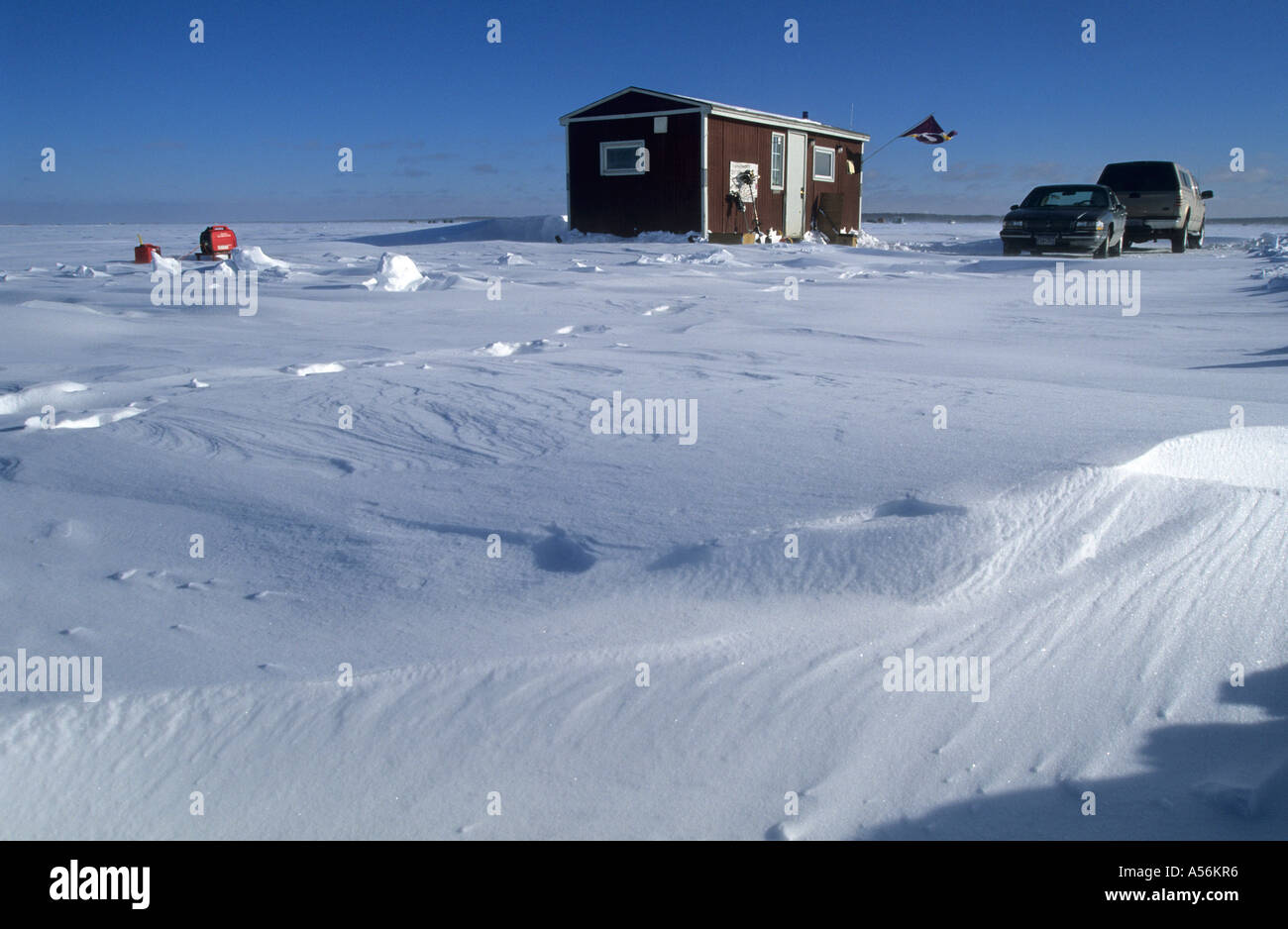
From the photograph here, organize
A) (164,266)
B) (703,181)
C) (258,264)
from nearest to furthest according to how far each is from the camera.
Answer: (164,266) → (258,264) → (703,181)

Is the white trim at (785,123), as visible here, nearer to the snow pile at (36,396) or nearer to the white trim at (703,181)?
the white trim at (703,181)

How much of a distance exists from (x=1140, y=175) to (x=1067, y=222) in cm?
422

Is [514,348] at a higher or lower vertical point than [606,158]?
lower

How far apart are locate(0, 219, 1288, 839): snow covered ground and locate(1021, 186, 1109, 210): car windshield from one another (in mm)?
12653

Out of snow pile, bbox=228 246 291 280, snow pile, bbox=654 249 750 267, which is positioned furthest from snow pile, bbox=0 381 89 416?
snow pile, bbox=654 249 750 267

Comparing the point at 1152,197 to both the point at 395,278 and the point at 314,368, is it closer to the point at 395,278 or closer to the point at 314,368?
the point at 395,278

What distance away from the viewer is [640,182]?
19.5m

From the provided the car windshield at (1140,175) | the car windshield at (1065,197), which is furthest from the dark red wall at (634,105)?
the car windshield at (1140,175)

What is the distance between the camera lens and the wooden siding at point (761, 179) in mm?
18891

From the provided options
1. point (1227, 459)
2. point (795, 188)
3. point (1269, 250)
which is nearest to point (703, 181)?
point (795, 188)

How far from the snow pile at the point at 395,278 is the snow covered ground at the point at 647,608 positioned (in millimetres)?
4666

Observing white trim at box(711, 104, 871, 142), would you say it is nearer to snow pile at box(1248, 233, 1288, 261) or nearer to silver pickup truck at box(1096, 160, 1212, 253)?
silver pickup truck at box(1096, 160, 1212, 253)
